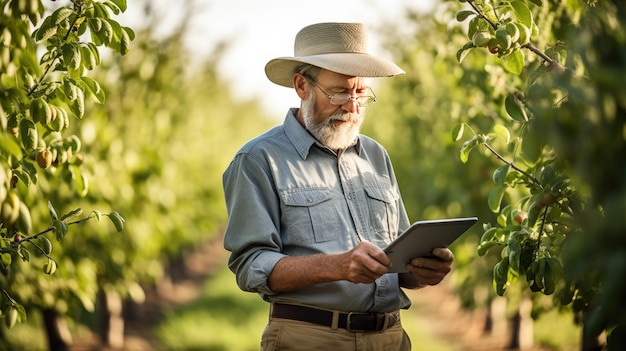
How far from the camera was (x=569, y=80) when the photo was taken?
1480 millimetres

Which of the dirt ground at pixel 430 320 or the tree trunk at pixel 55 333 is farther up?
the tree trunk at pixel 55 333

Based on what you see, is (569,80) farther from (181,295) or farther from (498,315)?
(181,295)

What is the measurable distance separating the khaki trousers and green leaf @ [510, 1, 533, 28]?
4.03 ft

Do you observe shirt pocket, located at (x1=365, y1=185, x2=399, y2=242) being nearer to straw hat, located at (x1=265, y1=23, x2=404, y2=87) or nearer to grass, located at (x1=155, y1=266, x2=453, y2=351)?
straw hat, located at (x1=265, y1=23, x2=404, y2=87)

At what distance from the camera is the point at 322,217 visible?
2891 millimetres

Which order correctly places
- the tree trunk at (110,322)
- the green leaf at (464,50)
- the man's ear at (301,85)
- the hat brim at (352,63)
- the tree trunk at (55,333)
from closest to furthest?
1. the green leaf at (464,50)
2. the hat brim at (352,63)
3. the man's ear at (301,85)
4. the tree trunk at (55,333)
5. the tree trunk at (110,322)

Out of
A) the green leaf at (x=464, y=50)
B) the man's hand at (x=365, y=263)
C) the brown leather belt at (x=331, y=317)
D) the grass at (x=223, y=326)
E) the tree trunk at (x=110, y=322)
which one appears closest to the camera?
the man's hand at (x=365, y=263)

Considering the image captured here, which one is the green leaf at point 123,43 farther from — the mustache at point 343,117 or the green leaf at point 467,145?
the green leaf at point 467,145

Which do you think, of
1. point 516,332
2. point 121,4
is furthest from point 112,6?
point 516,332

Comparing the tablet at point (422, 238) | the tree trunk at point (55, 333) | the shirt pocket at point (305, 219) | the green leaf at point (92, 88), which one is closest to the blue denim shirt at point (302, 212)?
the shirt pocket at point (305, 219)

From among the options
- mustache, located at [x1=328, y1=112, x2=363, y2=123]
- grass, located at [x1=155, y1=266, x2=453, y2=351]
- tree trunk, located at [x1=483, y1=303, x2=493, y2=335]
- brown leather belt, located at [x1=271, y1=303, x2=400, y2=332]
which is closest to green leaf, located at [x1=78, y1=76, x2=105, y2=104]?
mustache, located at [x1=328, y1=112, x2=363, y2=123]

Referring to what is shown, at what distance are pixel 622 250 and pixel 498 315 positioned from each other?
27.5 ft

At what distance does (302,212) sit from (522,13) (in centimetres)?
104

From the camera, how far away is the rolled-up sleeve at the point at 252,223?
272cm
